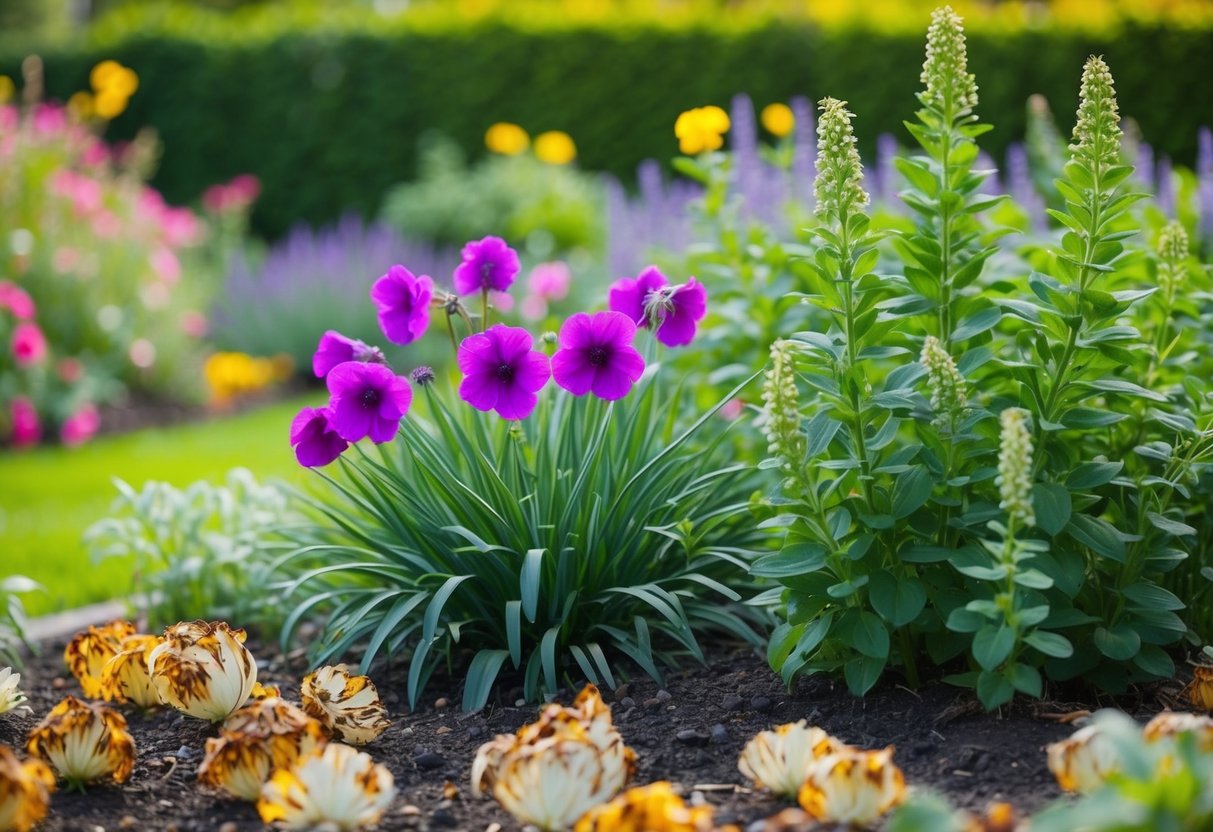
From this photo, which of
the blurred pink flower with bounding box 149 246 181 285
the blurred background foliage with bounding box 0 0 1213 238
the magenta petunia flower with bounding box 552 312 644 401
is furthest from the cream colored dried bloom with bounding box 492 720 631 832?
the blurred background foliage with bounding box 0 0 1213 238

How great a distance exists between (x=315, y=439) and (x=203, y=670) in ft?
1.49

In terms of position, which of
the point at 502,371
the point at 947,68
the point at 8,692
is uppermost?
the point at 947,68

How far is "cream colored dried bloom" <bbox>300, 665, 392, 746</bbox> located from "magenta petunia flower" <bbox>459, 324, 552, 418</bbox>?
1.77ft

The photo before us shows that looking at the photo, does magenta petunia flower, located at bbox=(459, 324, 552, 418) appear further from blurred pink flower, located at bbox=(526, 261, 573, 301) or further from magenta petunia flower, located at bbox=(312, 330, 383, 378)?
blurred pink flower, located at bbox=(526, 261, 573, 301)

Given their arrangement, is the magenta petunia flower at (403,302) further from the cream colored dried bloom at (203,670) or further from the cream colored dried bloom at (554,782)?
the cream colored dried bloom at (554,782)

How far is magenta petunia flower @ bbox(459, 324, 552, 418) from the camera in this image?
6.82 ft

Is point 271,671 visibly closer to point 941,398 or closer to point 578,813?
point 578,813

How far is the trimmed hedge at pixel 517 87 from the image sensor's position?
26.1 ft

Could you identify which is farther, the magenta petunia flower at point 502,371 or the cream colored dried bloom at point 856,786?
the magenta petunia flower at point 502,371

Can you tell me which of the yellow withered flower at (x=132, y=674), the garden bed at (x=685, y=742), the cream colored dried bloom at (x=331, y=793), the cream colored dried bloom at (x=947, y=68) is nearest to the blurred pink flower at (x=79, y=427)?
the garden bed at (x=685, y=742)

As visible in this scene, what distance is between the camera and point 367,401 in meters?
2.07

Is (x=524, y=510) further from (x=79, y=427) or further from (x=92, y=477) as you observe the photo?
(x=79, y=427)

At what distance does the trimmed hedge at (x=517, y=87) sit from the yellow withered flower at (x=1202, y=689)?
628 cm

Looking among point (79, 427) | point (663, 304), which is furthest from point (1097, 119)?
point (79, 427)
